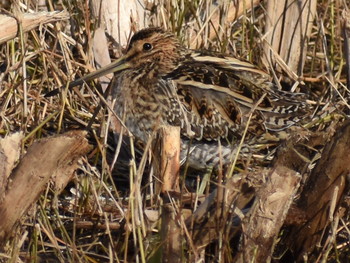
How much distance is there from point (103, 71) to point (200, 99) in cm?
51

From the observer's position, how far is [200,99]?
450 centimetres

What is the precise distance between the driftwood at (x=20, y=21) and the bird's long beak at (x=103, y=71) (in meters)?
0.45

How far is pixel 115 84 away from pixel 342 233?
1.44 metres

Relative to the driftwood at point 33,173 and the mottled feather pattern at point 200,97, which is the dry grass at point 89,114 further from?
the mottled feather pattern at point 200,97

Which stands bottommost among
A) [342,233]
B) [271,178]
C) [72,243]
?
[342,233]

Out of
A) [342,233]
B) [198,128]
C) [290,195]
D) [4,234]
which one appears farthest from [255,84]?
[4,234]

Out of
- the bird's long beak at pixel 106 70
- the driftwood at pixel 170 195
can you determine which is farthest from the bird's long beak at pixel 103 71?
the driftwood at pixel 170 195

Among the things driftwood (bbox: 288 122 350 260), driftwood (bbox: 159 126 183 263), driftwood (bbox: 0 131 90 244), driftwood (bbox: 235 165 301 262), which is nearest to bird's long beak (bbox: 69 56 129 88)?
driftwood (bbox: 159 126 183 263)

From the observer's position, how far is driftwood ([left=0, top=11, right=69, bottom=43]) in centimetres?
410

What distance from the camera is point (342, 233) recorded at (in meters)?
3.98

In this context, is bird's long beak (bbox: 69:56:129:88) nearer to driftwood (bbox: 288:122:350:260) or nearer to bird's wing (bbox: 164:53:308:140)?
bird's wing (bbox: 164:53:308:140)

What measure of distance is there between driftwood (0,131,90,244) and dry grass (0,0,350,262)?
0.09 metres

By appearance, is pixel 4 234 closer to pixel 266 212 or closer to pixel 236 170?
pixel 266 212

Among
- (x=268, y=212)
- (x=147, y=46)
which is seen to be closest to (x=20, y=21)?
(x=147, y=46)
